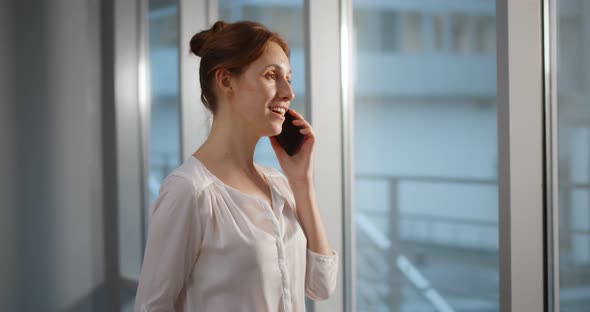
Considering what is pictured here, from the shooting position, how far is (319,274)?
5.29 ft

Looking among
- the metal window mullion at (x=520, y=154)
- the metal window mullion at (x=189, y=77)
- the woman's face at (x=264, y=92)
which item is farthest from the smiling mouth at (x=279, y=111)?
the metal window mullion at (x=189, y=77)

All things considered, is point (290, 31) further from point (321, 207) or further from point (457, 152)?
point (457, 152)

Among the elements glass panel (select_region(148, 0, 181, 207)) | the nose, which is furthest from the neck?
glass panel (select_region(148, 0, 181, 207))

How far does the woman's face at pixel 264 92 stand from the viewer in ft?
4.82

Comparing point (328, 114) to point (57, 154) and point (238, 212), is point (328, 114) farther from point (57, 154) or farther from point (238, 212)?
point (57, 154)

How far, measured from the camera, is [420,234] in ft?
8.52

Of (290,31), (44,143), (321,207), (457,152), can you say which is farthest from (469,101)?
(44,143)

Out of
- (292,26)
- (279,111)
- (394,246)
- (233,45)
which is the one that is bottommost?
(394,246)

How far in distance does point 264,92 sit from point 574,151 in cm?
110

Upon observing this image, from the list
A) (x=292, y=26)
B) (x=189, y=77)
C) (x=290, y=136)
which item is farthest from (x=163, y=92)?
(x=290, y=136)

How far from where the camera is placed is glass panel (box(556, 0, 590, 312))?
1896mm

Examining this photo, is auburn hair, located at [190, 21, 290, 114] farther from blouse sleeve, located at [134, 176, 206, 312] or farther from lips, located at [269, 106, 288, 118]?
blouse sleeve, located at [134, 176, 206, 312]

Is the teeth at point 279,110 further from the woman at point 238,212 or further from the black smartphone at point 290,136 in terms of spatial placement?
the black smartphone at point 290,136

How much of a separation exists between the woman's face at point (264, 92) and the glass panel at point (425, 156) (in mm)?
1021
